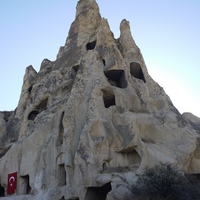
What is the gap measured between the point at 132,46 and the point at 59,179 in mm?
12185

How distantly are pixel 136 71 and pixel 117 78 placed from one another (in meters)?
1.96

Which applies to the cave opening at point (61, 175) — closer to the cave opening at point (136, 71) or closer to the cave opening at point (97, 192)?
the cave opening at point (97, 192)

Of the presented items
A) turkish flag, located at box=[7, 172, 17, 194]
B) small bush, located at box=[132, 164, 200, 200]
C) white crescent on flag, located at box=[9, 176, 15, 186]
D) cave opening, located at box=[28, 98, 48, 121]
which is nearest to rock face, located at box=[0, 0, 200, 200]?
cave opening, located at box=[28, 98, 48, 121]

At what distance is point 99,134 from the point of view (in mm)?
14117

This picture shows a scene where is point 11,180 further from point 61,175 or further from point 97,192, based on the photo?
point 97,192

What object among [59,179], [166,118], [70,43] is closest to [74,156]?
[59,179]

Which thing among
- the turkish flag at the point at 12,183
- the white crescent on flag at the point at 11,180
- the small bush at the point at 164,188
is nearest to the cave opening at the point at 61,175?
the turkish flag at the point at 12,183

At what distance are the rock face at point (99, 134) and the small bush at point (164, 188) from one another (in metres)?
0.77

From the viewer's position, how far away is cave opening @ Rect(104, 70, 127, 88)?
1916 cm

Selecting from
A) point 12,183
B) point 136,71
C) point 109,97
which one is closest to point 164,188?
point 109,97

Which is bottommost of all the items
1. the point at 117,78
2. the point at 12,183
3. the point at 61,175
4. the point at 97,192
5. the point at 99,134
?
the point at 97,192

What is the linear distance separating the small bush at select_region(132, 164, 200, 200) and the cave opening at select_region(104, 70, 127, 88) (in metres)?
8.63

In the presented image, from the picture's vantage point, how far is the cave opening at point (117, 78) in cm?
1916

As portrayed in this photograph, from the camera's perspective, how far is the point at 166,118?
15.5 meters
